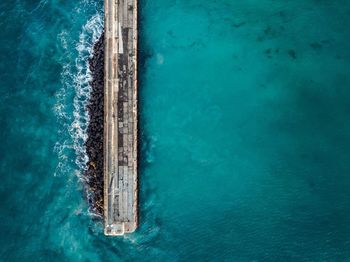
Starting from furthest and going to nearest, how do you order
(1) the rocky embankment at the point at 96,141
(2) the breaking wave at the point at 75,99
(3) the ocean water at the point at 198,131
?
(2) the breaking wave at the point at 75,99 → (1) the rocky embankment at the point at 96,141 → (3) the ocean water at the point at 198,131

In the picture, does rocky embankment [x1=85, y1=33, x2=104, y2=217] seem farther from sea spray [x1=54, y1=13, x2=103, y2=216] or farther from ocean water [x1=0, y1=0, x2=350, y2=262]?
ocean water [x1=0, y1=0, x2=350, y2=262]

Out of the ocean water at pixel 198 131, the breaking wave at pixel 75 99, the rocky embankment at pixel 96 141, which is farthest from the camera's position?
the breaking wave at pixel 75 99

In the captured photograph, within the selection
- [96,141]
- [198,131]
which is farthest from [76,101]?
[198,131]

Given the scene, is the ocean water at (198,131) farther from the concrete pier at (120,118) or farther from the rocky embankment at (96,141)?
the concrete pier at (120,118)

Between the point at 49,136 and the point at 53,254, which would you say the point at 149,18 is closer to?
the point at 49,136

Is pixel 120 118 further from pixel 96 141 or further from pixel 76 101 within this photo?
pixel 76 101

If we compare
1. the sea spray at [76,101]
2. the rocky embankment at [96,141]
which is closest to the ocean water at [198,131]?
the sea spray at [76,101]
